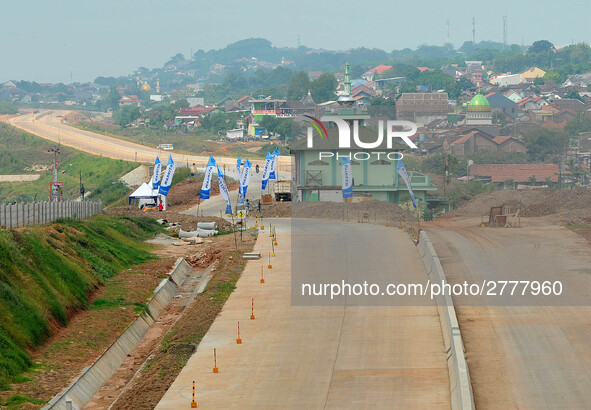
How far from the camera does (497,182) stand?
366 ft

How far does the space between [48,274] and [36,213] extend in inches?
401

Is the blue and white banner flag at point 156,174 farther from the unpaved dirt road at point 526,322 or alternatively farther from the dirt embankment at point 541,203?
the unpaved dirt road at point 526,322

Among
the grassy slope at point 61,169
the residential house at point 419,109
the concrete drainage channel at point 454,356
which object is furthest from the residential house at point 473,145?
the concrete drainage channel at point 454,356

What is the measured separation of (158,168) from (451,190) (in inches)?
1245

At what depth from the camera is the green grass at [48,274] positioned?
30.0 metres

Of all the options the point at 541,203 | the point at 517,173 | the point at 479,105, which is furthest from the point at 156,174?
the point at 479,105

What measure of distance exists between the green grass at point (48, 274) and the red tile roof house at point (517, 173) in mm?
65602

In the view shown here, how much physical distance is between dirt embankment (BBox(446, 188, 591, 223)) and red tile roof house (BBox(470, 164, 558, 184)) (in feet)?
127

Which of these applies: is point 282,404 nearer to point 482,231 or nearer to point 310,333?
point 310,333

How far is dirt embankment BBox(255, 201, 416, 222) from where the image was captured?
6631cm

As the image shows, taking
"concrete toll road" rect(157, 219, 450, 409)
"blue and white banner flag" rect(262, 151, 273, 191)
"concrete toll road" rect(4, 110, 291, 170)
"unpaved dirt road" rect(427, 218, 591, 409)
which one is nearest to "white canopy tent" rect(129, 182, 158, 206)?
"blue and white banner flag" rect(262, 151, 273, 191)

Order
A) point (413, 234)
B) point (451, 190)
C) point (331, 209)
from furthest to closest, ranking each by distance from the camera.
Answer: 1. point (451, 190)
2. point (331, 209)
3. point (413, 234)

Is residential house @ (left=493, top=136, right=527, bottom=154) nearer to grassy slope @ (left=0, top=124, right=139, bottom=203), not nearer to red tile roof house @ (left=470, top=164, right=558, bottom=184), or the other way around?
red tile roof house @ (left=470, top=164, right=558, bottom=184)

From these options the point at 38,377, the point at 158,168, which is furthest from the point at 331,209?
the point at 38,377
